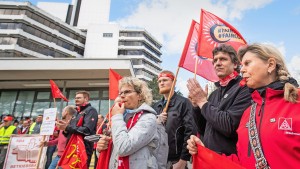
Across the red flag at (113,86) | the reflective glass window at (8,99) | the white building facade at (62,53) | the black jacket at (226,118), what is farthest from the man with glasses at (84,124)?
the reflective glass window at (8,99)

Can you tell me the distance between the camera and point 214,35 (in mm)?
3418

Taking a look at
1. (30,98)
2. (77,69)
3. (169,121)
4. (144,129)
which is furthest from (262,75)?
(30,98)

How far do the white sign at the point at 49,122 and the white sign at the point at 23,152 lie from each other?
1679mm

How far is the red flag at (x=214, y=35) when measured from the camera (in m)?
3.31

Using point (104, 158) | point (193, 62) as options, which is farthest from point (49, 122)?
point (104, 158)

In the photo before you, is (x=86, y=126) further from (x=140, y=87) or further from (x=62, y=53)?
(x=62, y=53)

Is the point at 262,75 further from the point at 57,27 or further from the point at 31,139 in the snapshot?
the point at 57,27

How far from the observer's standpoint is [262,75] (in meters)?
1.74

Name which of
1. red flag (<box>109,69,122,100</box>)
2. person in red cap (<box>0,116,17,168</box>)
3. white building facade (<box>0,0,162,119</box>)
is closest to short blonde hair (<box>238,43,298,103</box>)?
red flag (<box>109,69,122,100</box>)

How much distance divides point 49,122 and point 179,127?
349cm

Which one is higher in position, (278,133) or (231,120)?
(231,120)

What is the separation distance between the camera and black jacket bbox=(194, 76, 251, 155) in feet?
6.32

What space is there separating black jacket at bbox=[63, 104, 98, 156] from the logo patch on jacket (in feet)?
11.3

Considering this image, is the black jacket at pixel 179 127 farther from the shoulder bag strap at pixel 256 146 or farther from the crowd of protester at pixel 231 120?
the shoulder bag strap at pixel 256 146
